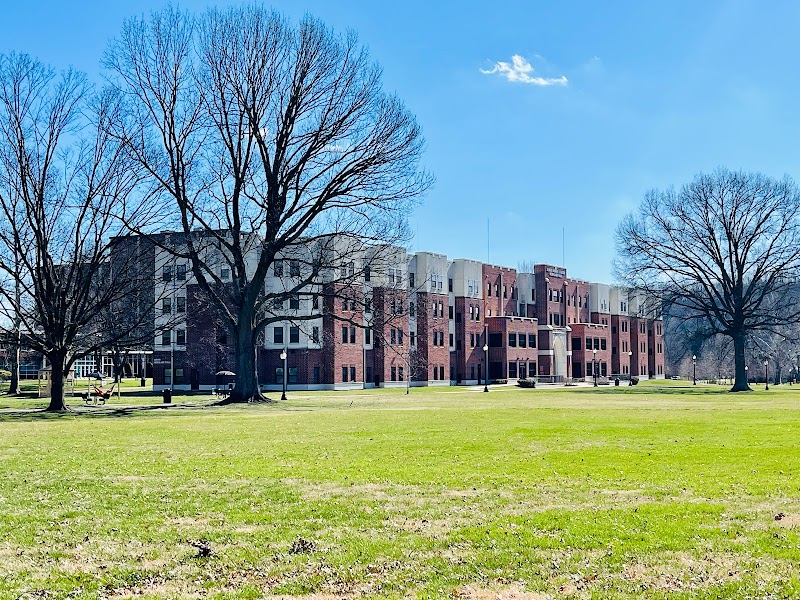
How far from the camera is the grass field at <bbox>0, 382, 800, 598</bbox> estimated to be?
883cm

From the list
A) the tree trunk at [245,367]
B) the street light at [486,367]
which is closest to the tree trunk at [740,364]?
the street light at [486,367]

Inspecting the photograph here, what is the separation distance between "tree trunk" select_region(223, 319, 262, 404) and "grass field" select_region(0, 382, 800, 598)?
2729 cm

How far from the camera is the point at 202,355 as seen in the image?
84062 millimetres

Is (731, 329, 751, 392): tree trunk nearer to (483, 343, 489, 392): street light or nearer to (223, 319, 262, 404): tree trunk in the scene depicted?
(483, 343, 489, 392): street light

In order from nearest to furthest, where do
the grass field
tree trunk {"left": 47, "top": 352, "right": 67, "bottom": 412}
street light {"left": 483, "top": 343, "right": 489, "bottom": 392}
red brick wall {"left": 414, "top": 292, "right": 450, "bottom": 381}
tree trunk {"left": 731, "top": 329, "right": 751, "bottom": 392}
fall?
the grass field, tree trunk {"left": 47, "top": 352, "right": 67, "bottom": 412}, street light {"left": 483, "top": 343, "right": 489, "bottom": 392}, tree trunk {"left": 731, "top": 329, "right": 751, "bottom": 392}, red brick wall {"left": 414, "top": 292, "right": 450, "bottom": 381}

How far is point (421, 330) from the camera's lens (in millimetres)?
95812

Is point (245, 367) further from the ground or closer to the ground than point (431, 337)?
closer to the ground

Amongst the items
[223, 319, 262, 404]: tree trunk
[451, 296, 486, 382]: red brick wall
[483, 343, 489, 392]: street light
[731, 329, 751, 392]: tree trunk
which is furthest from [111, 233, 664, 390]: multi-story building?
[731, 329, 751, 392]: tree trunk

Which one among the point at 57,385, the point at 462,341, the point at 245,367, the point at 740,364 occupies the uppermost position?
the point at 462,341

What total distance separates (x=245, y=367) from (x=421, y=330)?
4593 centimetres

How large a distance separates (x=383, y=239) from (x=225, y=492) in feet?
117

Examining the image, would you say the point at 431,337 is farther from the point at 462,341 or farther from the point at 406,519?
the point at 406,519

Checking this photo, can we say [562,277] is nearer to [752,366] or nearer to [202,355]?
[752,366]

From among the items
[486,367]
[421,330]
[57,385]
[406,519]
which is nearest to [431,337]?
[421,330]
